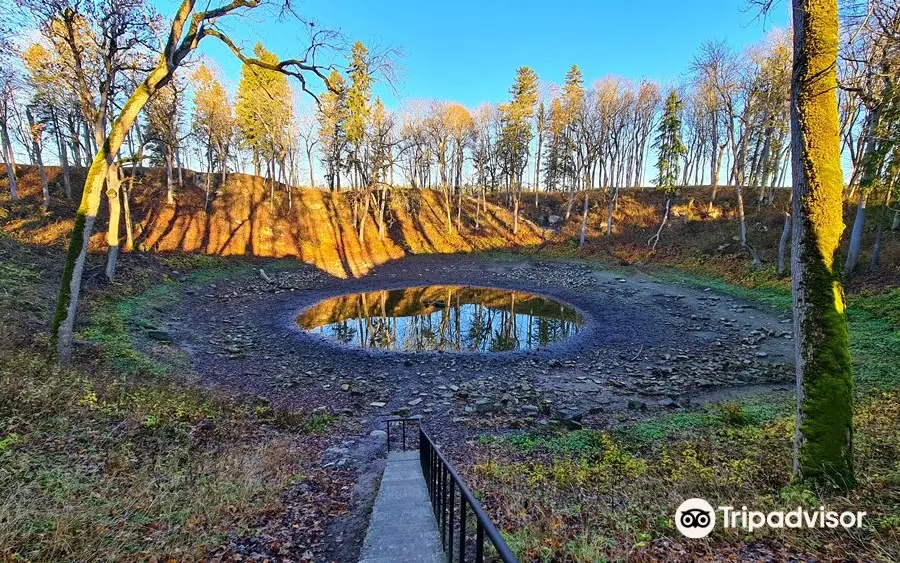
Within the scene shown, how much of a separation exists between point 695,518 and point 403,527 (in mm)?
3196

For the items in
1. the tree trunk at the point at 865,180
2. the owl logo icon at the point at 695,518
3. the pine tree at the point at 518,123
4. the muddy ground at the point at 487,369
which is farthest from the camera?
the pine tree at the point at 518,123

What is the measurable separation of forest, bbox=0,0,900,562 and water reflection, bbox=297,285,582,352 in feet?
0.72

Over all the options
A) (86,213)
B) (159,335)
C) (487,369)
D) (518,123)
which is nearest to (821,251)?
(487,369)

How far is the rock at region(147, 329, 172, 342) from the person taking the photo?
12.8 metres

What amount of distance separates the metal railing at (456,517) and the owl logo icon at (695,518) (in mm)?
2021

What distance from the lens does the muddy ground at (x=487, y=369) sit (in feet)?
28.3

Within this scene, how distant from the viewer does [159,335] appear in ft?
42.8

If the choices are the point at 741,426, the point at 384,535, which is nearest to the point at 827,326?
the point at 741,426

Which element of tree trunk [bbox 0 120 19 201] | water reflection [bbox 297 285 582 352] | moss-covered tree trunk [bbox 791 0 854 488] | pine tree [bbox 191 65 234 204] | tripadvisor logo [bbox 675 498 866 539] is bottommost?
water reflection [bbox 297 285 582 352]

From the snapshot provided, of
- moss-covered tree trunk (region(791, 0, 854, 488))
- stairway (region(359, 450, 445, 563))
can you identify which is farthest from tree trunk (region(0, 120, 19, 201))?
moss-covered tree trunk (region(791, 0, 854, 488))

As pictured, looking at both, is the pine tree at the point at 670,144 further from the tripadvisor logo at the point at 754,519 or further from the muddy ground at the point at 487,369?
the tripadvisor logo at the point at 754,519

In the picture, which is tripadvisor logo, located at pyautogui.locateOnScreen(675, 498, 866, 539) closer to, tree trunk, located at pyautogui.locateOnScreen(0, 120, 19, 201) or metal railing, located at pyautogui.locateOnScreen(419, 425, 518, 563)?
metal railing, located at pyautogui.locateOnScreen(419, 425, 518, 563)

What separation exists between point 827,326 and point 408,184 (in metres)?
Answer: 48.8

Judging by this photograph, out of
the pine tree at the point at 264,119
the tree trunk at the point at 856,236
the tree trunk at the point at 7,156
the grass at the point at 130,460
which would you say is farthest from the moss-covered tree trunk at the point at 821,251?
the tree trunk at the point at 7,156
